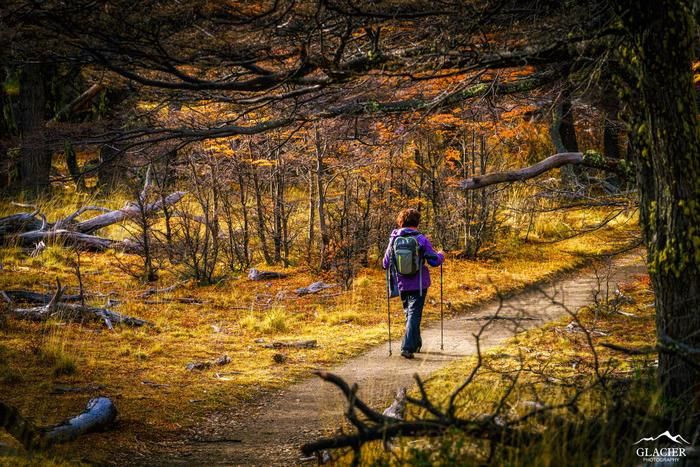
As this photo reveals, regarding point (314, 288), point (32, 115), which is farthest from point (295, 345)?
point (32, 115)

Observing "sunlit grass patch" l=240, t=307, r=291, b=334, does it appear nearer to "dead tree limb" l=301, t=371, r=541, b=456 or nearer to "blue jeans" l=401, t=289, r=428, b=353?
"blue jeans" l=401, t=289, r=428, b=353

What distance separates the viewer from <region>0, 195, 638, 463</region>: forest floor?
6.38 meters

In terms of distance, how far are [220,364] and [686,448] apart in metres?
5.70

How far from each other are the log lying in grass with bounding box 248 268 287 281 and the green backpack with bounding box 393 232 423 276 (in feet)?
19.2

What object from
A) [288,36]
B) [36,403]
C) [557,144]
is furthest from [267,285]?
[557,144]

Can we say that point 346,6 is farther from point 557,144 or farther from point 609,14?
point 557,144

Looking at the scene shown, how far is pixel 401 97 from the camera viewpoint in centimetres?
1170

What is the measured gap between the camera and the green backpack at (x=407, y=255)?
317 inches

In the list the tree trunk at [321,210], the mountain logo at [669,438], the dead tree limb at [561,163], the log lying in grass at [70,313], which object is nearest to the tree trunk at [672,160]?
the mountain logo at [669,438]

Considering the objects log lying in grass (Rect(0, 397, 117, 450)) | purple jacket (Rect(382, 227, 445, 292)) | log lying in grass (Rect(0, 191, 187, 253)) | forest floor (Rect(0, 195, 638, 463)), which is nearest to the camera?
log lying in grass (Rect(0, 397, 117, 450))

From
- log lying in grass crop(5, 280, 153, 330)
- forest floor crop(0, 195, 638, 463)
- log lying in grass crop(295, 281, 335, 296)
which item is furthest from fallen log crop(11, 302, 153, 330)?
log lying in grass crop(295, 281, 335, 296)

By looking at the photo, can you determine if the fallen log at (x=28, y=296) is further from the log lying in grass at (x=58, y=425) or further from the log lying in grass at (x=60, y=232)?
the log lying in grass at (x=58, y=425)

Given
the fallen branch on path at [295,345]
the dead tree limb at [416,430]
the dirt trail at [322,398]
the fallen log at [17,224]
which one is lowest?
the dirt trail at [322,398]

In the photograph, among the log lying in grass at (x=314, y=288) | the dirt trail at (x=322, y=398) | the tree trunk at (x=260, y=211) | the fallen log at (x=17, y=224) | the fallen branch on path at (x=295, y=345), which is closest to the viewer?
the dirt trail at (x=322, y=398)
